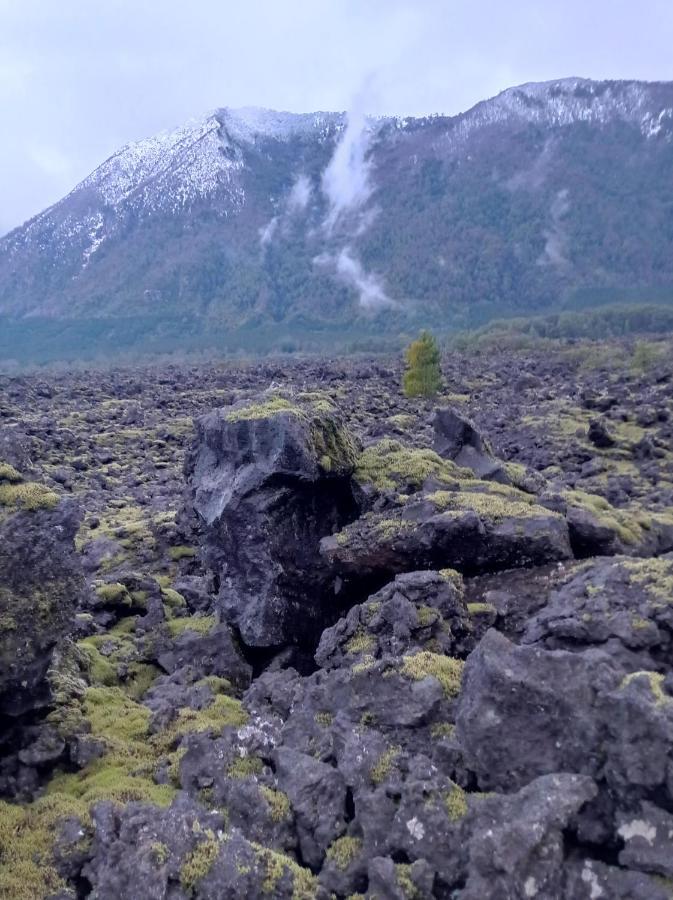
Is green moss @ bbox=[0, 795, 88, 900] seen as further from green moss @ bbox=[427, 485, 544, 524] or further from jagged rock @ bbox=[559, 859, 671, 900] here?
green moss @ bbox=[427, 485, 544, 524]

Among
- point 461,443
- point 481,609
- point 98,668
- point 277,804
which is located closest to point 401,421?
point 461,443

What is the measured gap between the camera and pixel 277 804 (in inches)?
240

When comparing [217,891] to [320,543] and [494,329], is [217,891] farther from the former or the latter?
[494,329]

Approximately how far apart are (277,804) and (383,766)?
Result: 848mm

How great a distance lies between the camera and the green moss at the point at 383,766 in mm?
6029

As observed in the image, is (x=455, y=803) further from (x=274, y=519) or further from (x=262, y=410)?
(x=262, y=410)

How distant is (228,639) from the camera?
10469mm

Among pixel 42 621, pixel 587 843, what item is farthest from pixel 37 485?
pixel 587 843

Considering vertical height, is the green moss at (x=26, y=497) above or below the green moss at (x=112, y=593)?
above

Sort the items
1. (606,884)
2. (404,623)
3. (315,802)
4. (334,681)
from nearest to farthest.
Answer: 1. (606,884)
2. (315,802)
3. (334,681)
4. (404,623)

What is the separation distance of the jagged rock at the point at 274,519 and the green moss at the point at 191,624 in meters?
0.46

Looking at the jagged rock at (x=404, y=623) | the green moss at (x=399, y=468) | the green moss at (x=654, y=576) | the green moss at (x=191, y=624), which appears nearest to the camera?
the green moss at (x=654, y=576)

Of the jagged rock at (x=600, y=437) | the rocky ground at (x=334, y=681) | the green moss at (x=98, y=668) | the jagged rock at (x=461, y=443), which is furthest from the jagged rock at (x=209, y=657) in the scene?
the jagged rock at (x=600, y=437)

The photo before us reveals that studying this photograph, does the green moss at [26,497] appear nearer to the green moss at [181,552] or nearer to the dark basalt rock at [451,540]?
the dark basalt rock at [451,540]
